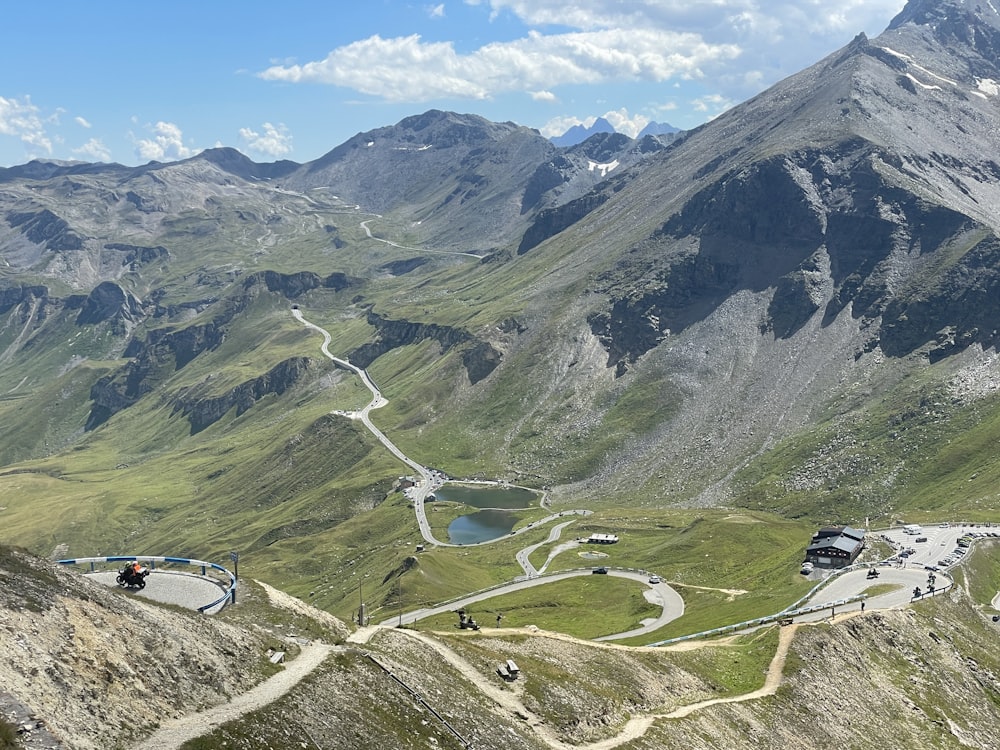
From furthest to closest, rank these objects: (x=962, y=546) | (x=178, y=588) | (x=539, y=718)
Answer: (x=962, y=546) < (x=178, y=588) < (x=539, y=718)

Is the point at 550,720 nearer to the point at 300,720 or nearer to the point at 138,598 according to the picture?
the point at 300,720

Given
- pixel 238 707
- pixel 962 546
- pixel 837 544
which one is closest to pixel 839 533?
pixel 837 544

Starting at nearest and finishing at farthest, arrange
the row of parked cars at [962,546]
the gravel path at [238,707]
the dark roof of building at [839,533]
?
the gravel path at [238,707] < the row of parked cars at [962,546] < the dark roof of building at [839,533]

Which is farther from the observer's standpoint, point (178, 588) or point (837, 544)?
point (837, 544)

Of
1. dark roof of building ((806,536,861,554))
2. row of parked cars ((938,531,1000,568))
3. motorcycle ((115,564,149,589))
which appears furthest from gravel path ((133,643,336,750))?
row of parked cars ((938,531,1000,568))

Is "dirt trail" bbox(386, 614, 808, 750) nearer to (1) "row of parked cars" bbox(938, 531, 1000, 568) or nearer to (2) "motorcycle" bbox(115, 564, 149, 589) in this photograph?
(2) "motorcycle" bbox(115, 564, 149, 589)

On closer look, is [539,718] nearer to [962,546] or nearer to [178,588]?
[178,588]

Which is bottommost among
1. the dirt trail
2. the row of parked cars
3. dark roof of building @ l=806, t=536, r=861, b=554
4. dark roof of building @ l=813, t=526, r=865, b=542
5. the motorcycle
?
the row of parked cars

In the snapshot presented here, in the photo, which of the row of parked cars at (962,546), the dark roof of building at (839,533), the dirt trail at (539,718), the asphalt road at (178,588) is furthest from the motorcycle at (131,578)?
the dark roof of building at (839,533)

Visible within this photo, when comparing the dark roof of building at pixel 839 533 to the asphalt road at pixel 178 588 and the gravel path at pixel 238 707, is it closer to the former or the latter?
the gravel path at pixel 238 707

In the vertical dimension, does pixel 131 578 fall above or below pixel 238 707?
above

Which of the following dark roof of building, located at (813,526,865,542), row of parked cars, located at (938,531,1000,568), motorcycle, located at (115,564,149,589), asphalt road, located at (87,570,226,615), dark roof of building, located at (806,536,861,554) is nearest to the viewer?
motorcycle, located at (115,564,149,589)

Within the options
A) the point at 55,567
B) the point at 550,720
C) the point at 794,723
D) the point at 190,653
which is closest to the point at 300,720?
the point at 190,653
